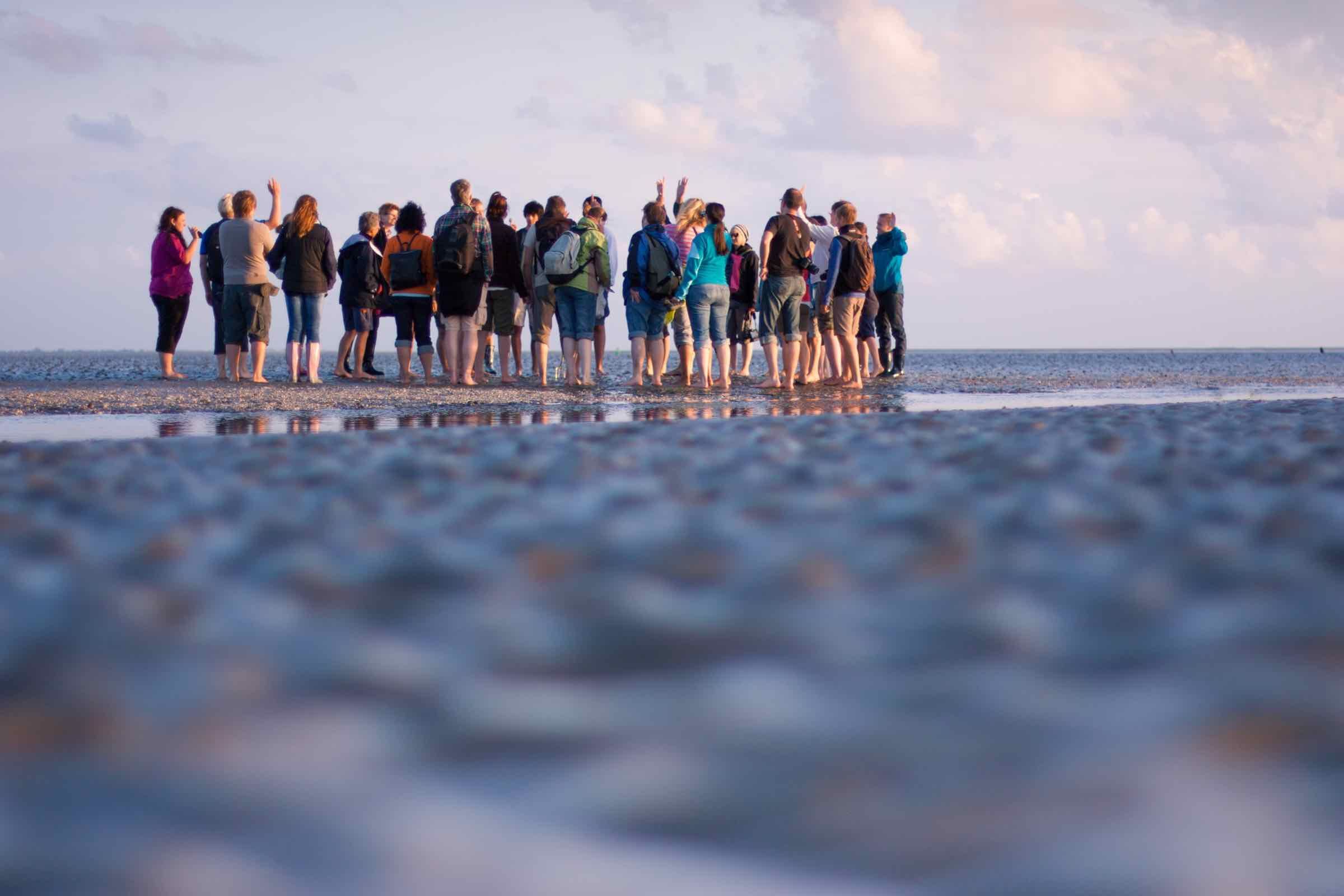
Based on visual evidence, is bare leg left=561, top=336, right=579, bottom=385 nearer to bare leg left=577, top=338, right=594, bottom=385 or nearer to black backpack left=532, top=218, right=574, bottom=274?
bare leg left=577, top=338, right=594, bottom=385

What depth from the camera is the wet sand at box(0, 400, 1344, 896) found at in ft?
2.81

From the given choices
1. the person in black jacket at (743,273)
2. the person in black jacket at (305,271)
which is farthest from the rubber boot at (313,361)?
the person in black jacket at (743,273)

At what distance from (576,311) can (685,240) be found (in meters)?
1.29

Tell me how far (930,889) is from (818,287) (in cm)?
1209

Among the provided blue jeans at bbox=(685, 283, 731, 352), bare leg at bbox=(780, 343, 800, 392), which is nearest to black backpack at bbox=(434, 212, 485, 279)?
blue jeans at bbox=(685, 283, 731, 352)

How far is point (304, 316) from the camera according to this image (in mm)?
12219

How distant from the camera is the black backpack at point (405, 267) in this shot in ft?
39.0

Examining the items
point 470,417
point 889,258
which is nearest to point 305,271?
point 470,417

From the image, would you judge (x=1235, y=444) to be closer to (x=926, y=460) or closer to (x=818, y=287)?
(x=926, y=460)

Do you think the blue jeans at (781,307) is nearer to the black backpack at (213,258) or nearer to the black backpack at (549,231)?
the black backpack at (549,231)

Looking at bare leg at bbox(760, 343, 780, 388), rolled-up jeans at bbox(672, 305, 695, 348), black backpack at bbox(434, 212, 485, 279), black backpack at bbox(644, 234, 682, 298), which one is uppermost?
black backpack at bbox(434, 212, 485, 279)

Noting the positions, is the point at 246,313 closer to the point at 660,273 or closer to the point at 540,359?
the point at 540,359

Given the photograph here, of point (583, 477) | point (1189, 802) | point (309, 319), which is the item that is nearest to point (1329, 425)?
point (583, 477)

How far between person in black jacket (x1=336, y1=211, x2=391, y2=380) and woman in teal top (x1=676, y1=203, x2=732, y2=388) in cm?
336
